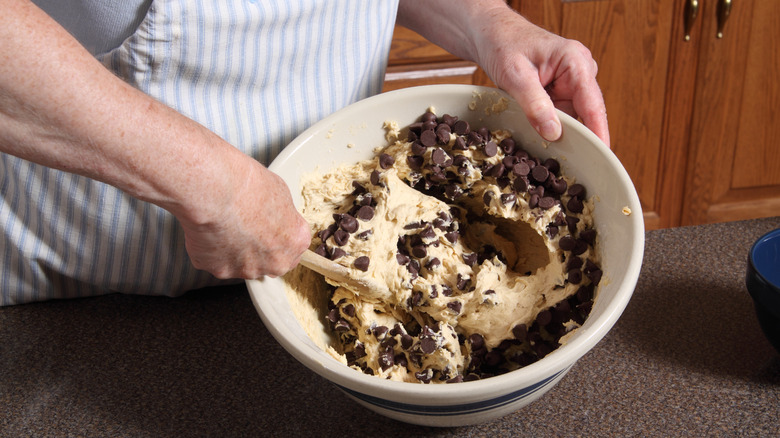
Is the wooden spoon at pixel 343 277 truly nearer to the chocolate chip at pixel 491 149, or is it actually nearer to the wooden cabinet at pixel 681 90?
the chocolate chip at pixel 491 149

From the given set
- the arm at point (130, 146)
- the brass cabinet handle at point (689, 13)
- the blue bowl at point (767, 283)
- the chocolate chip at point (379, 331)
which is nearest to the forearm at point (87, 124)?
the arm at point (130, 146)

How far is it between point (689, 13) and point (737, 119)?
45cm

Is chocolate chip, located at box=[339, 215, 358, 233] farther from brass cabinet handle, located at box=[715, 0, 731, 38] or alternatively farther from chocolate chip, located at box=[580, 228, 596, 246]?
→ brass cabinet handle, located at box=[715, 0, 731, 38]

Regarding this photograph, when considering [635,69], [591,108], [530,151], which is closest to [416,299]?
[530,151]

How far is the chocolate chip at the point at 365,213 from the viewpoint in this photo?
0.93m

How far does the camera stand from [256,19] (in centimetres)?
89

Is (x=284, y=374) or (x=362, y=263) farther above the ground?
(x=362, y=263)

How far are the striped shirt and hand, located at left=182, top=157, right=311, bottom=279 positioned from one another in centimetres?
23

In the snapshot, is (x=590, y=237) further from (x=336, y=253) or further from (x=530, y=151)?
(x=336, y=253)

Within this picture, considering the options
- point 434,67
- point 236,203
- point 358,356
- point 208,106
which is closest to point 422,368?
point 358,356

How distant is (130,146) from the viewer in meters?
0.64

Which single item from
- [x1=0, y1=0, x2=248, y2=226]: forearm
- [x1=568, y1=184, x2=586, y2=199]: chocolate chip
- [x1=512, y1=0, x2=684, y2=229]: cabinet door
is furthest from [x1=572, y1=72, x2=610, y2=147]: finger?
[x1=512, y1=0, x2=684, y2=229]: cabinet door

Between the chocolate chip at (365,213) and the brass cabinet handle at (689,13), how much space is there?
1512 mm

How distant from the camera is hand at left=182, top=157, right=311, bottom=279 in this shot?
0.72 meters
